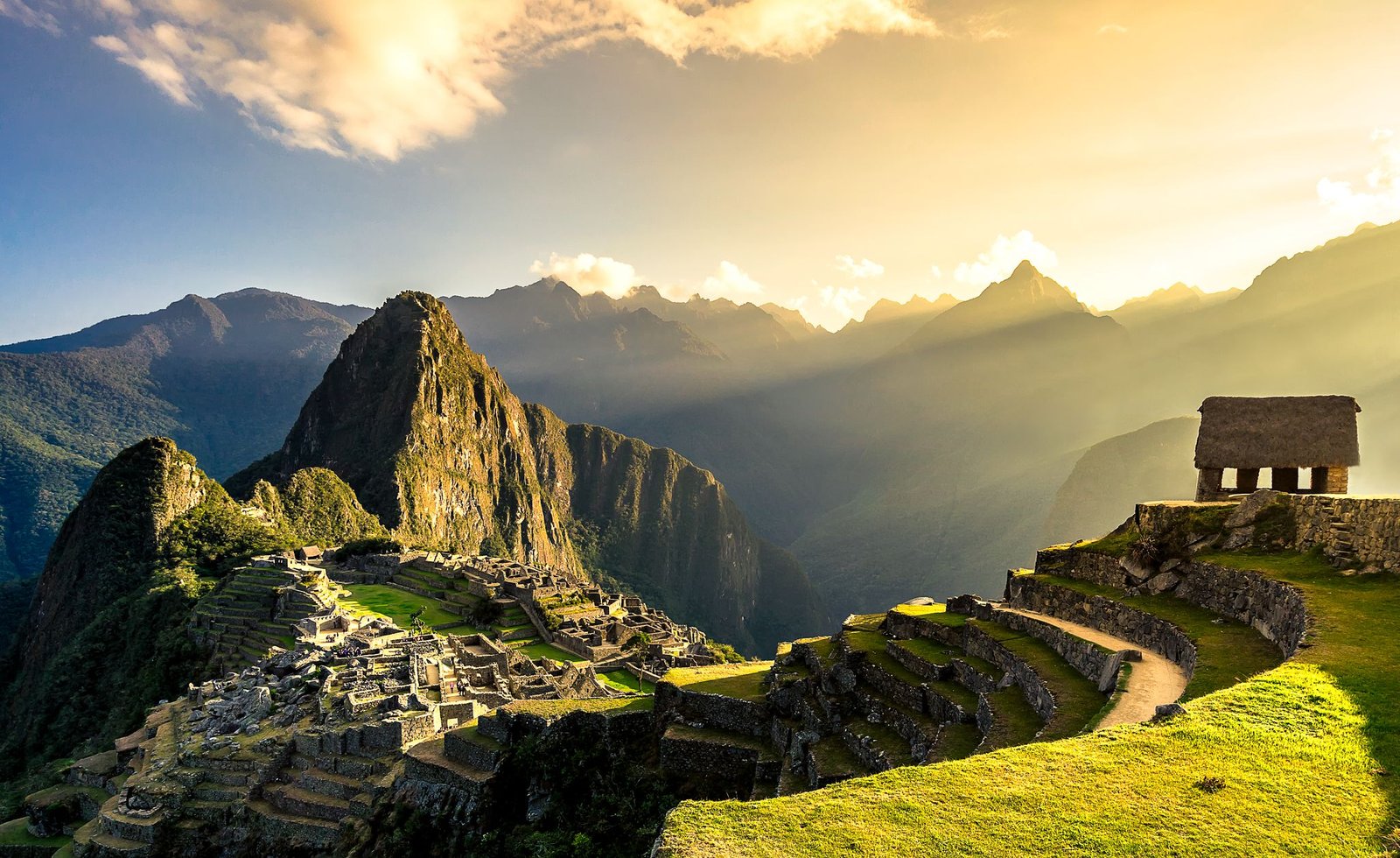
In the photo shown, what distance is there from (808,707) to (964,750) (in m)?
6.12

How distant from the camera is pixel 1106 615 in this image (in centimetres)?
1842

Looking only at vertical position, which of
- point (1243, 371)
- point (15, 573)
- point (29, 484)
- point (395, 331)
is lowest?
point (15, 573)

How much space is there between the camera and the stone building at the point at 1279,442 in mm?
22453

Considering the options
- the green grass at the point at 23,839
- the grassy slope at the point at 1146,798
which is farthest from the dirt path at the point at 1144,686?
the green grass at the point at 23,839

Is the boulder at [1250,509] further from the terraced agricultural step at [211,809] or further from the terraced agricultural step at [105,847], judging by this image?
the terraced agricultural step at [105,847]

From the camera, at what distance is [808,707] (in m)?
19.0

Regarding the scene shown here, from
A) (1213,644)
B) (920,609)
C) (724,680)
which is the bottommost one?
(724,680)

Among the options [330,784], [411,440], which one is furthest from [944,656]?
[411,440]

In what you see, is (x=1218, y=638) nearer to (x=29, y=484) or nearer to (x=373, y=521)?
(x=373, y=521)

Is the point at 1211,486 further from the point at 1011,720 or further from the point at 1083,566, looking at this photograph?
the point at 1011,720

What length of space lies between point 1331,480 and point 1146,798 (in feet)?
71.8

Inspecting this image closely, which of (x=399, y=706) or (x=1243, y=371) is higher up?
(x=1243, y=371)

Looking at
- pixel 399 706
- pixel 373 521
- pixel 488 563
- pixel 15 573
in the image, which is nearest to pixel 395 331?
pixel 373 521

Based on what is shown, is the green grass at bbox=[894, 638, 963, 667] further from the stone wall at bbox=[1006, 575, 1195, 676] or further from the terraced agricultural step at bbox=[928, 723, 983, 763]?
the terraced agricultural step at bbox=[928, 723, 983, 763]
